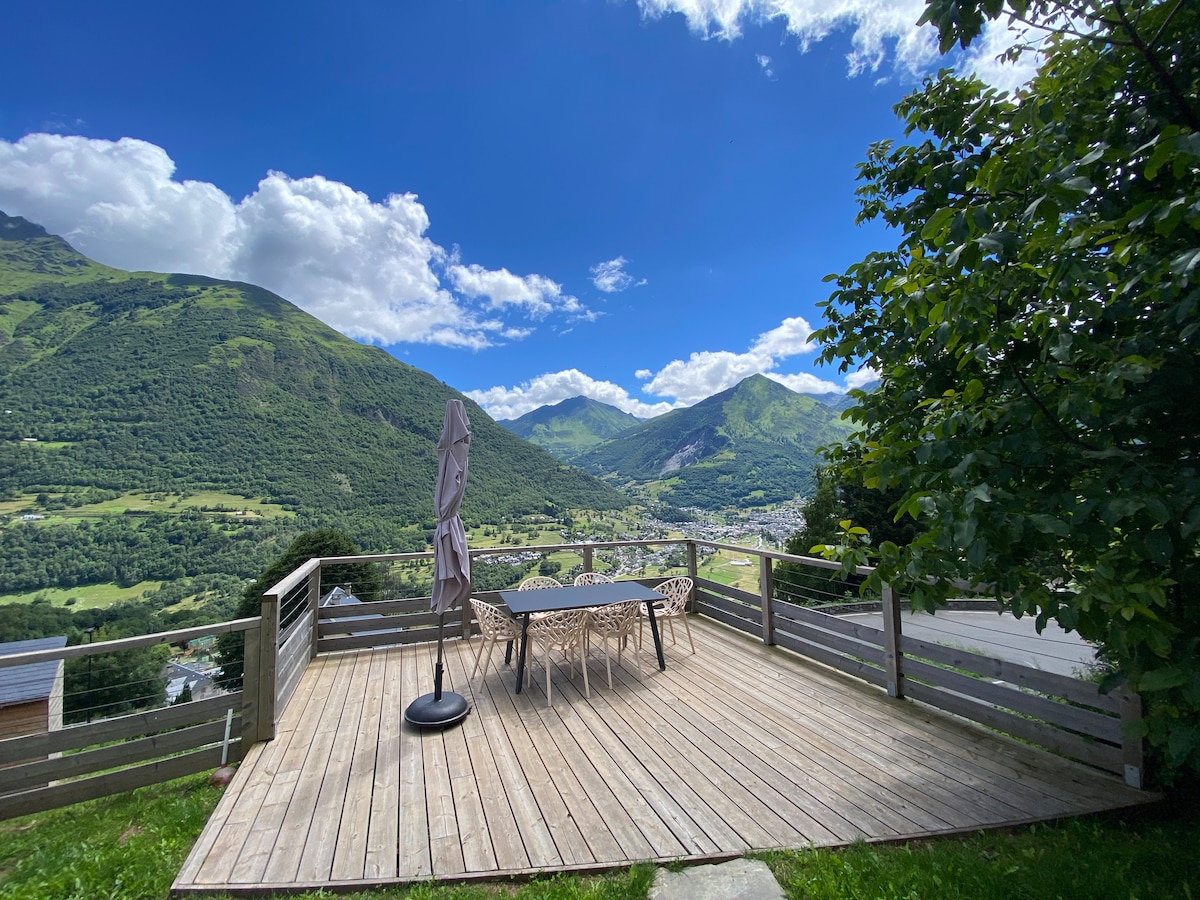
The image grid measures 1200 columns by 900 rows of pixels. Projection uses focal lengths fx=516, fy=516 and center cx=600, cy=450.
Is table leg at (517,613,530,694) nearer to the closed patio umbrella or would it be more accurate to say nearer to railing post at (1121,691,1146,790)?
the closed patio umbrella

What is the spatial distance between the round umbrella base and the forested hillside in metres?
32.7

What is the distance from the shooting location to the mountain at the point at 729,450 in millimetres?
73250

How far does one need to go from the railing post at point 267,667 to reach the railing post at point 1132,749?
16.5 feet

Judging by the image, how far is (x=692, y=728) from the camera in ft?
12.0

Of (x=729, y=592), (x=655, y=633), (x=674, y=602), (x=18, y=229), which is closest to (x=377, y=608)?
(x=655, y=633)

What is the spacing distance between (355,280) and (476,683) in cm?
5344

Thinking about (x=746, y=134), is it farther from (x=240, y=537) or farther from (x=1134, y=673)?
(x=240, y=537)

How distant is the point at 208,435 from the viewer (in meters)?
53.9

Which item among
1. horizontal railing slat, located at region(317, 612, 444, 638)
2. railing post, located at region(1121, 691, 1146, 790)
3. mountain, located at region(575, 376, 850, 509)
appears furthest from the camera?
mountain, located at region(575, 376, 850, 509)

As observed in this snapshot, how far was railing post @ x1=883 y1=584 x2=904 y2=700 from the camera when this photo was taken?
12.9 feet

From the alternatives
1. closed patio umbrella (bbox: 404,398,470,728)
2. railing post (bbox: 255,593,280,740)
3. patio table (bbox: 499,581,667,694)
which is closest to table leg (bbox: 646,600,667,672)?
patio table (bbox: 499,581,667,694)

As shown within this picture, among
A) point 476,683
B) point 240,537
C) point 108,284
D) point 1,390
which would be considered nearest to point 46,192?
point 108,284

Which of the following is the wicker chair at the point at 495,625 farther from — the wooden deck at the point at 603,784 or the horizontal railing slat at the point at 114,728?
Result: the horizontal railing slat at the point at 114,728

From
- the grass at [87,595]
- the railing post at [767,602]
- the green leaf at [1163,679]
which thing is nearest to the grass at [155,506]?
the grass at [87,595]
